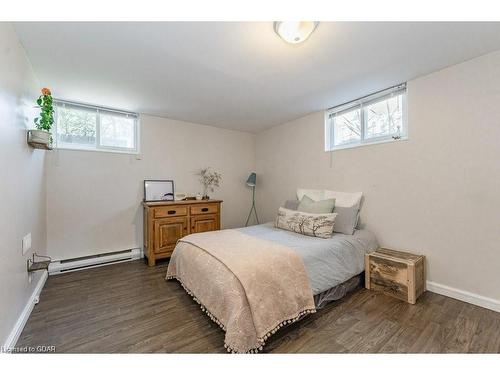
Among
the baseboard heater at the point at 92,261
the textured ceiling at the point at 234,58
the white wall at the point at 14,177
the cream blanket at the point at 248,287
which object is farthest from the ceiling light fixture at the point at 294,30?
the baseboard heater at the point at 92,261

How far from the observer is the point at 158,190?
11.3 ft

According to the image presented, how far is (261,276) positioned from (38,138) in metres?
2.23

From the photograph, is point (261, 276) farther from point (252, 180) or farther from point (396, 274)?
point (252, 180)

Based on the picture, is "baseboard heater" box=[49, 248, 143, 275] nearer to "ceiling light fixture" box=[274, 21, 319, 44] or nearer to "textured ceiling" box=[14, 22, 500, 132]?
"textured ceiling" box=[14, 22, 500, 132]

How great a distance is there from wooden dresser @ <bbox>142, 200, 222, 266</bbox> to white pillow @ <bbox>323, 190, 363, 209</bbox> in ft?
6.01

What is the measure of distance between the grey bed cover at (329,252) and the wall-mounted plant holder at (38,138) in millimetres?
2206

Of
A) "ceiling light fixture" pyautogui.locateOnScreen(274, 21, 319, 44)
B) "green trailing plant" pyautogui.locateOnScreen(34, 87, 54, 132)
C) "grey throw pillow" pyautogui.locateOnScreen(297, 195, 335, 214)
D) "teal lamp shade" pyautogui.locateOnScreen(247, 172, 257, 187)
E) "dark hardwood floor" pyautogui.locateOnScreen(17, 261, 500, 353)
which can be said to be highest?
"ceiling light fixture" pyautogui.locateOnScreen(274, 21, 319, 44)

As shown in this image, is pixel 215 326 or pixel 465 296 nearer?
pixel 215 326

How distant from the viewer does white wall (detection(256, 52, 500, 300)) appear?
1.86 m

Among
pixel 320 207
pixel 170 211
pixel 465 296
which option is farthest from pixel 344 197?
pixel 170 211

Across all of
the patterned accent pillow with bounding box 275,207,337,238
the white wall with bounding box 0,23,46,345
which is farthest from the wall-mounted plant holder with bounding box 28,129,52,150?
the patterned accent pillow with bounding box 275,207,337,238

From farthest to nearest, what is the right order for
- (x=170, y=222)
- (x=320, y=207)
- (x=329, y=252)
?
(x=170, y=222), (x=320, y=207), (x=329, y=252)

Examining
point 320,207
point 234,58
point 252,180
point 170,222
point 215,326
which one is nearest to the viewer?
point 215,326

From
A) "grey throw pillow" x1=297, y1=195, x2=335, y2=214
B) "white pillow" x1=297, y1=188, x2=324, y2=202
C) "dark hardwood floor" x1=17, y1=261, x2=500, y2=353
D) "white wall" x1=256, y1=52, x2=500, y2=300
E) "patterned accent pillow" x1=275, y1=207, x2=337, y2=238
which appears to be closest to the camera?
"dark hardwood floor" x1=17, y1=261, x2=500, y2=353
